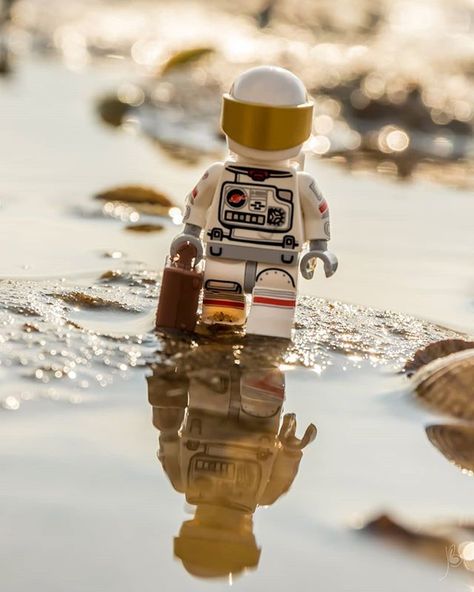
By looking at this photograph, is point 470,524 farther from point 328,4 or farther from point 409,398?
point 328,4

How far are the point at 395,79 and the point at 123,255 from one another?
18.2 feet

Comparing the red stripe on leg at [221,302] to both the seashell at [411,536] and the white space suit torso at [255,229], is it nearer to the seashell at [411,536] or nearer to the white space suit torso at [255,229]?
the white space suit torso at [255,229]

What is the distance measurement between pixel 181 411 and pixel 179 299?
606 millimetres

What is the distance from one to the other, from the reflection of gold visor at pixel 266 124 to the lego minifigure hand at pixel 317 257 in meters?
0.33

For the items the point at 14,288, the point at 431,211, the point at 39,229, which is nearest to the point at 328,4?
the point at 431,211

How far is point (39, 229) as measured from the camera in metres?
4.81

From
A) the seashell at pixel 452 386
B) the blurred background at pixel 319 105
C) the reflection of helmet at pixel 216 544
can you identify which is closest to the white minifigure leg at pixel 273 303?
the seashell at pixel 452 386

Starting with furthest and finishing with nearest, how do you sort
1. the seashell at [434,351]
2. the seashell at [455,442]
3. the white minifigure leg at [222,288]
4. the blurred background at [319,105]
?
1. the blurred background at [319,105]
2. the white minifigure leg at [222,288]
3. the seashell at [434,351]
4. the seashell at [455,442]

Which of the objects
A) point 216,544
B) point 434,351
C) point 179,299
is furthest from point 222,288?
point 216,544

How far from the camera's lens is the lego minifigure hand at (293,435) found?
271 cm

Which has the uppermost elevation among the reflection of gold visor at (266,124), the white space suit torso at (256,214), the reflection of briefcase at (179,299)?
the reflection of gold visor at (266,124)

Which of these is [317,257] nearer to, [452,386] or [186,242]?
[186,242]

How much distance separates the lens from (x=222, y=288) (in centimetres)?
350

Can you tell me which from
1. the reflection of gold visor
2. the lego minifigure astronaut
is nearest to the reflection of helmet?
the lego minifigure astronaut
